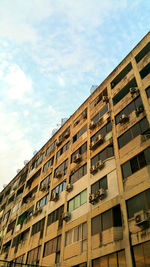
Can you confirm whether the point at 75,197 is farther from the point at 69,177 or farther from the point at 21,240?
the point at 21,240

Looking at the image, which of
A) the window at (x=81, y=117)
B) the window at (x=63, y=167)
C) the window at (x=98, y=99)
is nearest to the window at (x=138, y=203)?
the window at (x=63, y=167)

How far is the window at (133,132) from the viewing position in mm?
15728

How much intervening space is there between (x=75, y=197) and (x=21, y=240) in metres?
12.2

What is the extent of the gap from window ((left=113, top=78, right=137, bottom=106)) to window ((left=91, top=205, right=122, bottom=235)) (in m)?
10.2

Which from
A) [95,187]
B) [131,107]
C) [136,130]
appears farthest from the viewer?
[131,107]

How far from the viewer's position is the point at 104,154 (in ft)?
61.0

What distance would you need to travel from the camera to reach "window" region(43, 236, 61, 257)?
19.1 m

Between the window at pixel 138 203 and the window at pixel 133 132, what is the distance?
4.49m

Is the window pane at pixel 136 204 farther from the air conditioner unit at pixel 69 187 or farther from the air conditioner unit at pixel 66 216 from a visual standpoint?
the air conditioner unit at pixel 69 187

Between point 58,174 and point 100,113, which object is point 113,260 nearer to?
point 58,174

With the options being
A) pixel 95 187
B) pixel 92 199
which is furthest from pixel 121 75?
pixel 92 199

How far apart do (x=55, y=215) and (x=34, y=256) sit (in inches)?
197

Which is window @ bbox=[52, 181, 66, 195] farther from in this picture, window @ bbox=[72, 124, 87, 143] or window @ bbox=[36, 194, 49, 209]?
window @ bbox=[72, 124, 87, 143]

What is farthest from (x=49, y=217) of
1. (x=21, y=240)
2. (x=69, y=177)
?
(x=21, y=240)
